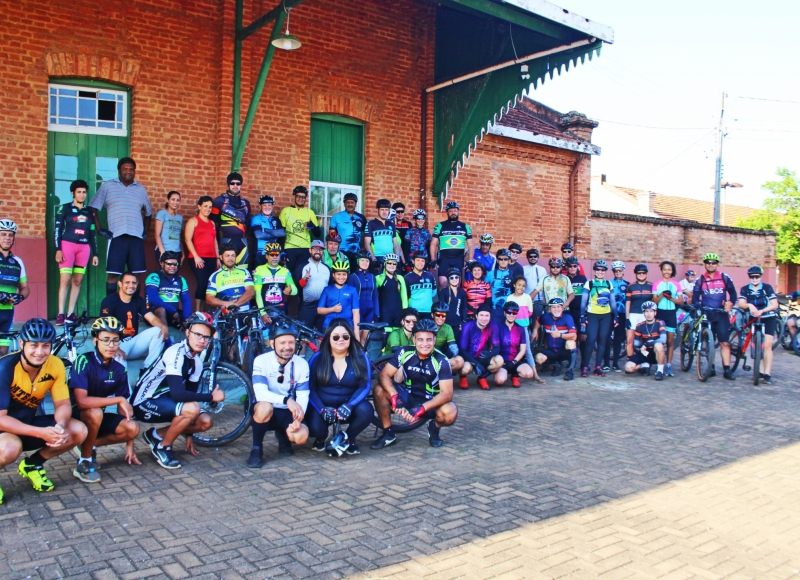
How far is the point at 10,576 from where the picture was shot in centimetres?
386

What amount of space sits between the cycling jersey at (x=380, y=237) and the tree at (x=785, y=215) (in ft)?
83.6

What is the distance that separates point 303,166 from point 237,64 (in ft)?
6.22

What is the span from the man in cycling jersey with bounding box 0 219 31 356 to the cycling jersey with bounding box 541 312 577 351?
25.2 ft

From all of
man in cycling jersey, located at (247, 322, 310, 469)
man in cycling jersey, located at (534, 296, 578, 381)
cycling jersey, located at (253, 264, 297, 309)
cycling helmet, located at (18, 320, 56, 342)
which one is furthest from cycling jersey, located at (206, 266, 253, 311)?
man in cycling jersey, located at (534, 296, 578, 381)

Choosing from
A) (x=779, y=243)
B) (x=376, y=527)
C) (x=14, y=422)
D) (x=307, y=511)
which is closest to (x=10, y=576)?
(x=14, y=422)

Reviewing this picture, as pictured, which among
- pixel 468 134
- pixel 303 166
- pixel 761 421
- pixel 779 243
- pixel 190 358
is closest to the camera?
pixel 190 358

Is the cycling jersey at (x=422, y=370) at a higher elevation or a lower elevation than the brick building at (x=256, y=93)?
lower

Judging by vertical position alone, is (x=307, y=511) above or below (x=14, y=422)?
below

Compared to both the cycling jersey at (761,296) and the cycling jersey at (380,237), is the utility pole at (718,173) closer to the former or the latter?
the cycling jersey at (761,296)

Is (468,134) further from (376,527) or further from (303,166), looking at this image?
(376,527)

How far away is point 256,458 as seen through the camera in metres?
6.10

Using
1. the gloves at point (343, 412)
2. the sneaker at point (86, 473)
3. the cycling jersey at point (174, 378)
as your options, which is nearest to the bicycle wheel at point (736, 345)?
the gloves at point (343, 412)

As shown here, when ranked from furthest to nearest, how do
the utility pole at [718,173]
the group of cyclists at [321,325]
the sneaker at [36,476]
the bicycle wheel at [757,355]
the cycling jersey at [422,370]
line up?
the utility pole at [718,173]
the bicycle wheel at [757,355]
the cycling jersey at [422,370]
the group of cyclists at [321,325]
the sneaker at [36,476]

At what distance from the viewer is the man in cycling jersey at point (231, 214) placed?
9844mm
